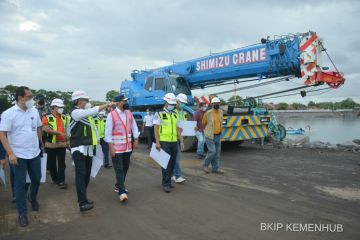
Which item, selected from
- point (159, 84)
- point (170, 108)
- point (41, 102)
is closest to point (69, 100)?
point (41, 102)

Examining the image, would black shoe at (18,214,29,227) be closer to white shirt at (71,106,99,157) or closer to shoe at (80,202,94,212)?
shoe at (80,202,94,212)

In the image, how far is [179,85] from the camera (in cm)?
1191

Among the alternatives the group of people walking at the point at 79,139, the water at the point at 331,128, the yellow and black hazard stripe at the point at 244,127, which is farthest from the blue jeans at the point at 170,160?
the water at the point at 331,128

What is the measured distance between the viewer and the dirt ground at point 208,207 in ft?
13.0

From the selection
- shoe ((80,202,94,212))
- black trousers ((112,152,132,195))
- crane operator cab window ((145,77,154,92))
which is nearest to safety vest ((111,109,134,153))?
black trousers ((112,152,132,195))

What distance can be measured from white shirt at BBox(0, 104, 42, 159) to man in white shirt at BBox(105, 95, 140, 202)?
1140 millimetres

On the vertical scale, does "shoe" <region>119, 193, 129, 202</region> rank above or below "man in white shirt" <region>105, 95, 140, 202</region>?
below

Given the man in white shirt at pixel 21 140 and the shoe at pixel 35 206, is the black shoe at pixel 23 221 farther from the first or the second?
the shoe at pixel 35 206

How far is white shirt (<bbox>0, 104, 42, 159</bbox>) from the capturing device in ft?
14.4

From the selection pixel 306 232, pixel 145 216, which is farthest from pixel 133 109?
pixel 306 232

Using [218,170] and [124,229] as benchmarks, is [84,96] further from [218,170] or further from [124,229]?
[218,170]

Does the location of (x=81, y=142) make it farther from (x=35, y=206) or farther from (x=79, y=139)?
(x=35, y=206)

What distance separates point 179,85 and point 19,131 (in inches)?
311

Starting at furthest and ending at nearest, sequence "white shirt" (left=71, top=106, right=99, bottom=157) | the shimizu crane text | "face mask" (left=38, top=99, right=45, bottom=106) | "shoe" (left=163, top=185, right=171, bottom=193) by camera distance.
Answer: the shimizu crane text → "face mask" (left=38, top=99, right=45, bottom=106) → "shoe" (left=163, top=185, right=171, bottom=193) → "white shirt" (left=71, top=106, right=99, bottom=157)
